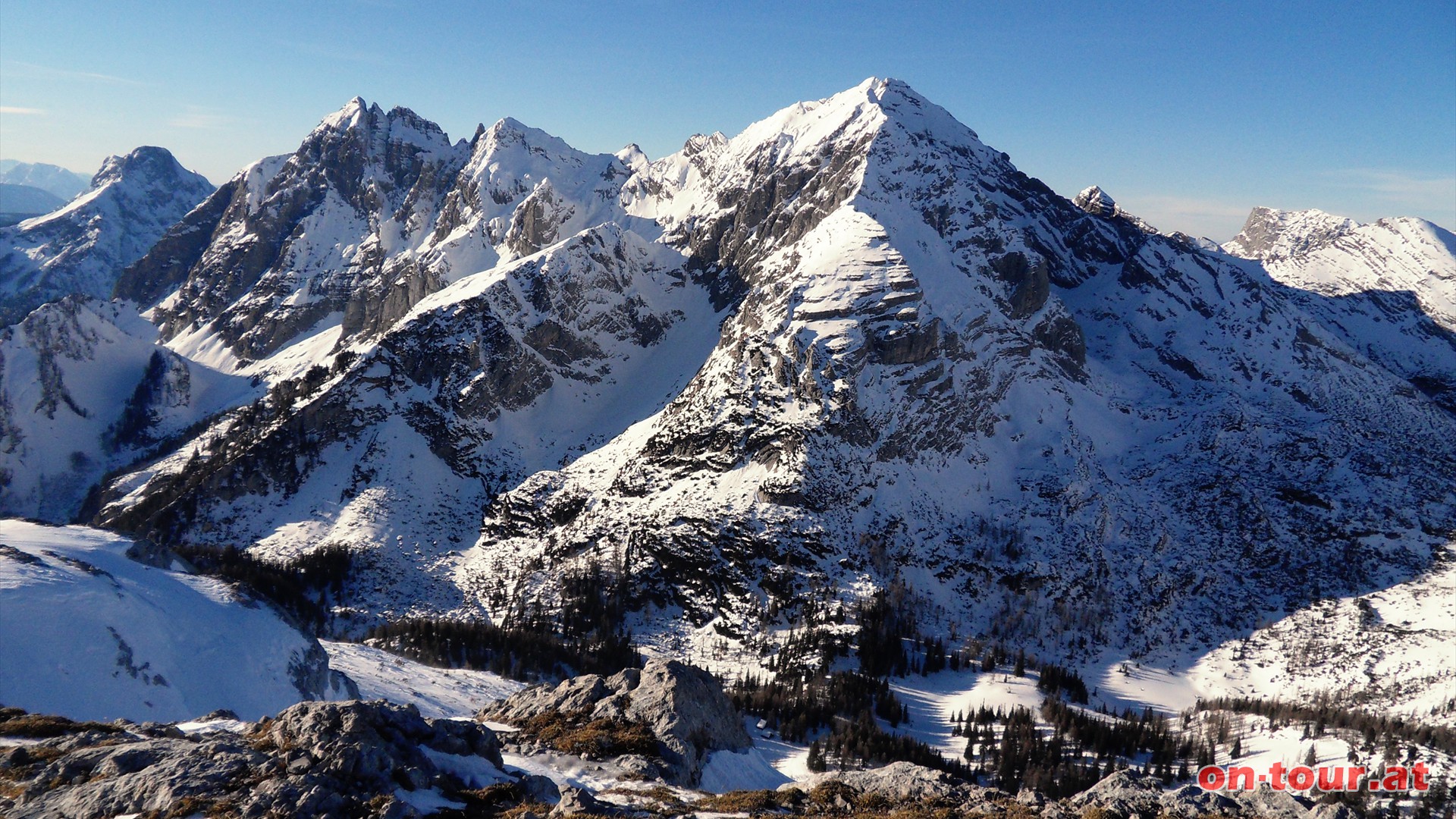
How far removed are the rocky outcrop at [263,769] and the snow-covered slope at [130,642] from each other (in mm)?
15915

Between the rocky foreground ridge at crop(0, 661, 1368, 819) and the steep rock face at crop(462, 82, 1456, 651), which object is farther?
the steep rock face at crop(462, 82, 1456, 651)

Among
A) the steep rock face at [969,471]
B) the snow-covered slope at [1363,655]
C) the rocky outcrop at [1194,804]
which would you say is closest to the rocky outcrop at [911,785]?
the rocky outcrop at [1194,804]

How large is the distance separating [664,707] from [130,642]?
33850 mm

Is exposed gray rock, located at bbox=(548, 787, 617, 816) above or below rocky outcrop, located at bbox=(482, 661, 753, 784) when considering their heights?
above

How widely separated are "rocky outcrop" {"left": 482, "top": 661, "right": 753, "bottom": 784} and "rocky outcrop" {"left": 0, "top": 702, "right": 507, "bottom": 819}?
1197 centimetres

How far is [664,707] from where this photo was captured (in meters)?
43.2

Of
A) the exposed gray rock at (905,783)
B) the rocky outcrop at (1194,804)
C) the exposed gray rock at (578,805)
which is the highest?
the rocky outcrop at (1194,804)

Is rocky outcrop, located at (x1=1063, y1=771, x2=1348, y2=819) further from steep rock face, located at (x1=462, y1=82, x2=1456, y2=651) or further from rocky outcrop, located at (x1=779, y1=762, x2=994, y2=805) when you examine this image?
steep rock face, located at (x1=462, y1=82, x2=1456, y2=651)

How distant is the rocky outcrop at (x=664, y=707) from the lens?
40.6 m

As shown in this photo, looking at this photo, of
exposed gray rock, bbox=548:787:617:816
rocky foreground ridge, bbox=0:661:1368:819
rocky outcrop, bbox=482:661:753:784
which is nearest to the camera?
rocky foreground ridge, bbox=0:661:1368:819

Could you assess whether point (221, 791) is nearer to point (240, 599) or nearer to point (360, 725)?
point (360, 725)

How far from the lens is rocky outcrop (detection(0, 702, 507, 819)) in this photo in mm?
23312

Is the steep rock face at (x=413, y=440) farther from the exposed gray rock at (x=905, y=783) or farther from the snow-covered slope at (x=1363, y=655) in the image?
the snow-covered slope at (x=1363, y=655)

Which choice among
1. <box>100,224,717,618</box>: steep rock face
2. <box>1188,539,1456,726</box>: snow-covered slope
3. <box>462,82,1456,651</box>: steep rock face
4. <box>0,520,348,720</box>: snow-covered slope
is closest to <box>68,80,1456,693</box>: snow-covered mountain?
<box>462,82,1456,651</box>: steep rock face
